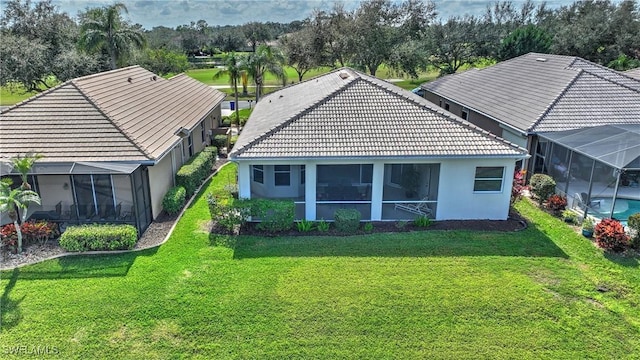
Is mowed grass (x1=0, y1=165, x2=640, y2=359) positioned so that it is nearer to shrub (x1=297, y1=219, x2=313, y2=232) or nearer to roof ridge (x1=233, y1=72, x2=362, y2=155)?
shrub (x1=297, y1=219, x2=313, y2=232)

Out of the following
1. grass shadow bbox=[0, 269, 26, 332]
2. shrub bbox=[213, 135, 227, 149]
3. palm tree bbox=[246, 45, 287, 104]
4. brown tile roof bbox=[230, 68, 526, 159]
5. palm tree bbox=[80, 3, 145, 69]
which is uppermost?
palm tree bbox=[80, 3, 145, 69]

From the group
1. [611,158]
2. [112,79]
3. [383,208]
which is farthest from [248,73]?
[611,158]

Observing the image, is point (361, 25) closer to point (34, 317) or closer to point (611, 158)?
point (611, 158)

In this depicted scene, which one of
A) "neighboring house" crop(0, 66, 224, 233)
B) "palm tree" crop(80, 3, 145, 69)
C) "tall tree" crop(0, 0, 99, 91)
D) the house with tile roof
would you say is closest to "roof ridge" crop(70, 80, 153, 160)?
"neighboring house" crop(0, 66, 224, 233)

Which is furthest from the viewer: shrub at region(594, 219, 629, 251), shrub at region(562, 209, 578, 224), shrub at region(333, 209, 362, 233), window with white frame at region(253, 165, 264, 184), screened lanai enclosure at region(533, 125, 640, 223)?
window with white frame at region(253, 165, 264, 184)

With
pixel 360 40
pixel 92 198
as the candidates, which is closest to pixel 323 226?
pixel 92 198

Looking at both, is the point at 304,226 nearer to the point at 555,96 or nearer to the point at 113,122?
the point at 113,122

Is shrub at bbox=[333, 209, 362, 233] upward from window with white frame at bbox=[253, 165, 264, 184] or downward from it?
downward

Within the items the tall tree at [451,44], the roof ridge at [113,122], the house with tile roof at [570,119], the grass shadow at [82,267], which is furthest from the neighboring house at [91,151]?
the tall tree at [451,44]
